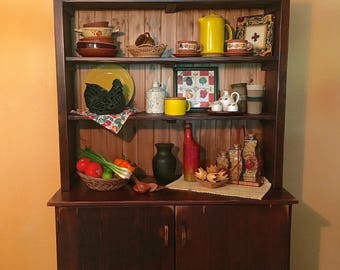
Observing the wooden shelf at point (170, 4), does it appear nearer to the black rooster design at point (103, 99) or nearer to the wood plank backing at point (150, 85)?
the wood plank backing at point (150, 85)

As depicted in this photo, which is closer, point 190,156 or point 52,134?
point 190,156

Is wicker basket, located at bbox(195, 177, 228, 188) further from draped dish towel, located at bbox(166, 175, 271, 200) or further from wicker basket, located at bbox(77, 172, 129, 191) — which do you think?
wicker basket, located at bbox(77, 172, 129, 191)

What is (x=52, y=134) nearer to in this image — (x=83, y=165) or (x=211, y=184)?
(x=83, y=165)

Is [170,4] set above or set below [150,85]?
above

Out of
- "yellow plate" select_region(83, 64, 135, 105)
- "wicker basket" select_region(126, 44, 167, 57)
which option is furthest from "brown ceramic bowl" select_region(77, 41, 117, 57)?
"yellow plate" select_region(83, 64, 135, 105)

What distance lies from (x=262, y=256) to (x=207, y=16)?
1127 millimetres

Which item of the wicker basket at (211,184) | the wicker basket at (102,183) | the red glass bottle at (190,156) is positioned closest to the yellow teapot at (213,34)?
the red glass bottle at (190,156)

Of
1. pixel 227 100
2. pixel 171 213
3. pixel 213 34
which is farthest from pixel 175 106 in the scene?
pixel 171 213

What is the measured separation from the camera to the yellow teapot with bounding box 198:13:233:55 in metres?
1.89

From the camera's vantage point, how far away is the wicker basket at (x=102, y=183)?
1804 millimetres

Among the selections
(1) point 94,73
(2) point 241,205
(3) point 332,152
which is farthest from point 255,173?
(1) point 94,73

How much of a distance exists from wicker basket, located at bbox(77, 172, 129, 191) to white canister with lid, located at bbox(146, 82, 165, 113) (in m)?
0.37

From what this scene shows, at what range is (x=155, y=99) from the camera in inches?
75.9

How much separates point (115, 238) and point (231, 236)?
500mm
